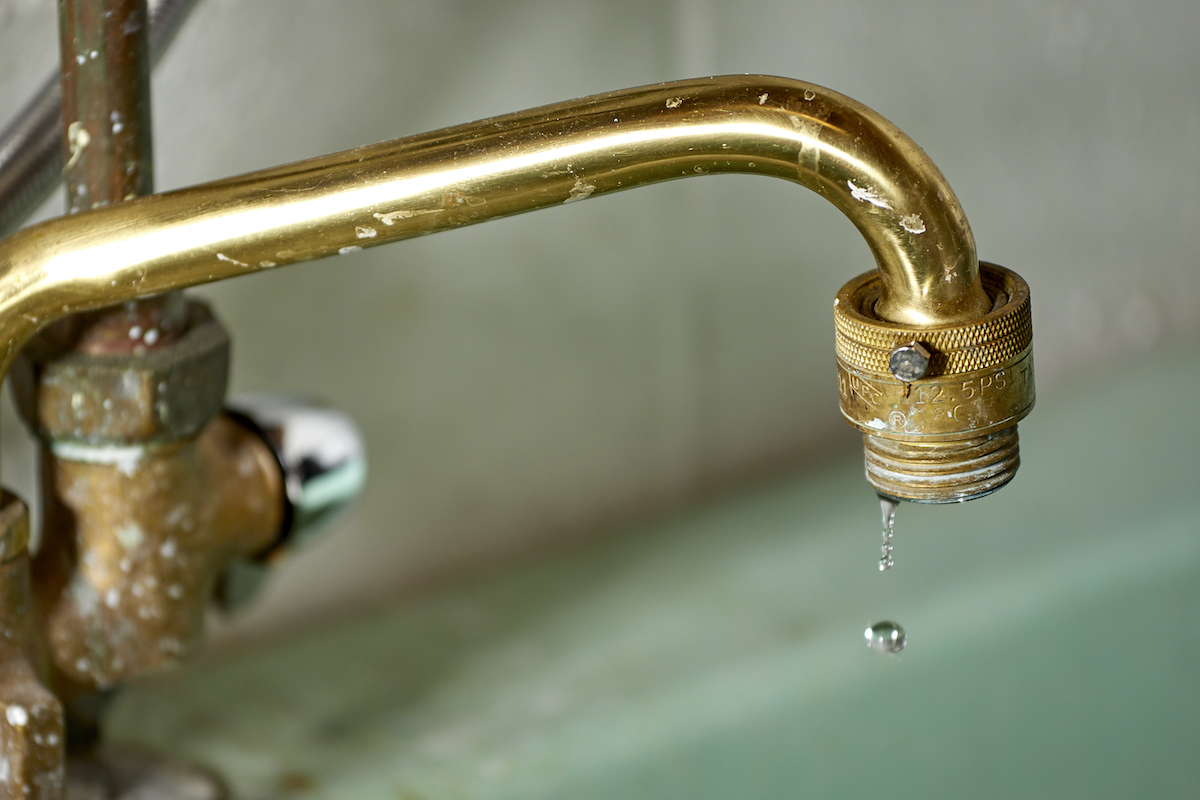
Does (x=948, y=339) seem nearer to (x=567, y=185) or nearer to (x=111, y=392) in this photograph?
(x=567, y=185)

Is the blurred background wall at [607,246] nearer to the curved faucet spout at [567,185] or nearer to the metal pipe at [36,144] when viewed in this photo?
the metal pipe at [36,144]

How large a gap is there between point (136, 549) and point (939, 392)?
0.69 ft

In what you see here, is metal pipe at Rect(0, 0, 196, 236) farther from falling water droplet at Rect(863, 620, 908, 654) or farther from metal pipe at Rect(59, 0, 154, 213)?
falling water droplet at Rect(863, 620, 908, 654)

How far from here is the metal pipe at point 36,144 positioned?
353 millimetres

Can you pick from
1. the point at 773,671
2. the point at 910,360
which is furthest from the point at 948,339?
the point at 773,671

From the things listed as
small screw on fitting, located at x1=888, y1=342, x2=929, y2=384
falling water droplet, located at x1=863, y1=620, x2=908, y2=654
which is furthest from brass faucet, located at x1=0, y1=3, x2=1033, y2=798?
falling water droplet, located at x1=863, y1=620, x2=908, y2=654

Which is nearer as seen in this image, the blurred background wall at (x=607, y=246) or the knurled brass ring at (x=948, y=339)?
the knurled brass ring at (x=948, y=339)

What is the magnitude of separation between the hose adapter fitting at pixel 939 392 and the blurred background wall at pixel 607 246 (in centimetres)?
26

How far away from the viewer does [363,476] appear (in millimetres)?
395

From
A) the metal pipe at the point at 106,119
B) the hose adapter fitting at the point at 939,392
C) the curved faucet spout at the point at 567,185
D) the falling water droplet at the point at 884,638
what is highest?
the metal pipe at the point at 106,119

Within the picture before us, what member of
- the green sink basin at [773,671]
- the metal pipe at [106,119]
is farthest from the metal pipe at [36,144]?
the green sink basin at [773,671]

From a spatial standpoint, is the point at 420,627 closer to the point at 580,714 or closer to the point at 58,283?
the point at 580,714

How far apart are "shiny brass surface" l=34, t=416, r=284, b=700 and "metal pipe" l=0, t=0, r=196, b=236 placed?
72mm

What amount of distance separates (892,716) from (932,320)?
279 millimetres
